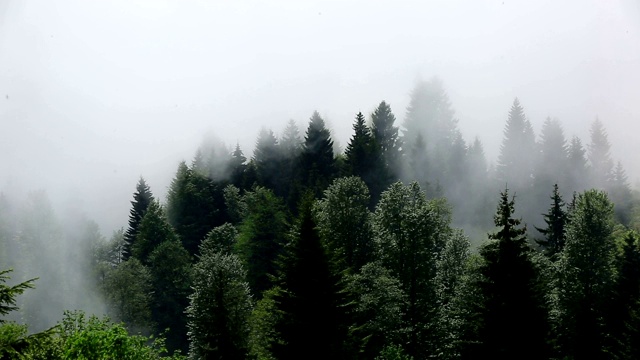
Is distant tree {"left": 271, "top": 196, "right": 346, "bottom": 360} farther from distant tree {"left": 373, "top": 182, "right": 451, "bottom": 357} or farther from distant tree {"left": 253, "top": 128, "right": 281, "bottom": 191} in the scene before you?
distant tree {"left": 253, "top": 128, "right": 281, "bottom": 191}

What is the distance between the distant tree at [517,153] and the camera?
13525 cm

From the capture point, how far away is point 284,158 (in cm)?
11888

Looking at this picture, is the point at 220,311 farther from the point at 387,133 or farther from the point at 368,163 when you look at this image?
the point at 387,133

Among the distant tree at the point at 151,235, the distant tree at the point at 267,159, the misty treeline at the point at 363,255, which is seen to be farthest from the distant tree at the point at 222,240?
the distant tree at the point at 267,159

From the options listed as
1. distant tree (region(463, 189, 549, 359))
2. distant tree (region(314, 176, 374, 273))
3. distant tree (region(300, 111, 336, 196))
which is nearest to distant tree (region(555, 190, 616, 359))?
distant tree (region(314, 176, 374, 273))

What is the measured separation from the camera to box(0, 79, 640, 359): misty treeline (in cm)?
4019

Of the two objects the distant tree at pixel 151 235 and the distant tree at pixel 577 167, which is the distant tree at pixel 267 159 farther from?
the distant tree at pixel 577 167

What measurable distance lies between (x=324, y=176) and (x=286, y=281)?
61073mm

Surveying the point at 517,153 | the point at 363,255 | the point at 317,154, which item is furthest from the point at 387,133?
the point at 363,255

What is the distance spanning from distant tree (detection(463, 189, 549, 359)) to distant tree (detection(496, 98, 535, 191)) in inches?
4021

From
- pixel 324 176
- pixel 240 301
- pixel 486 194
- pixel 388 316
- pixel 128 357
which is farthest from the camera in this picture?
pixel 486 194

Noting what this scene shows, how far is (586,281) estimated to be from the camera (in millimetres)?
60938

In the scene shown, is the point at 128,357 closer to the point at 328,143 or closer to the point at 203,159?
the point at 328,143

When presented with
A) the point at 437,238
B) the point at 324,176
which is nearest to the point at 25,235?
the point at 324,176
